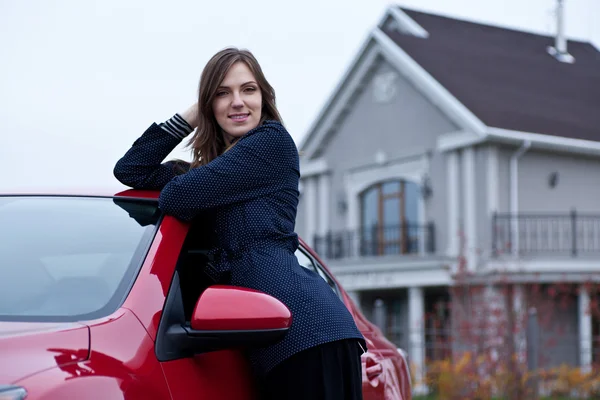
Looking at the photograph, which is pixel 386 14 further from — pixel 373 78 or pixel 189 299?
pixel 189 299

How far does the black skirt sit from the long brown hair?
0.84 meters

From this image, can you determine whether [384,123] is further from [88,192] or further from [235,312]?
[235,312]

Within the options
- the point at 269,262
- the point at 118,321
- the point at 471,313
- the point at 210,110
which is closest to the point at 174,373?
the point at 118,321

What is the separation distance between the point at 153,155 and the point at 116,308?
0.89m

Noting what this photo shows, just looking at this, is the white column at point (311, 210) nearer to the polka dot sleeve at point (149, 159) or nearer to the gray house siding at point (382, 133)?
the gray house siding at point (382, 133)

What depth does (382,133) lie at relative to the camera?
21.0m

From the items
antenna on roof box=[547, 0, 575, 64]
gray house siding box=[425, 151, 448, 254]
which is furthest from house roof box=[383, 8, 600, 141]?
gray house siding box=[425, 151, 448, 254]

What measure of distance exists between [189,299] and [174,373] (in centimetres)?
55

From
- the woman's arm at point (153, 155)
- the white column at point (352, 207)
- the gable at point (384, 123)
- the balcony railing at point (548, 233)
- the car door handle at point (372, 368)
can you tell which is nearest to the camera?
the woman's arm at point (153, 155)

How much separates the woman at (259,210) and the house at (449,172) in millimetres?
12405

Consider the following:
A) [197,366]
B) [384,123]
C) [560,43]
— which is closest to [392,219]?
[384,123]

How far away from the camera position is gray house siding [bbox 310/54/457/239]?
64.4 feet

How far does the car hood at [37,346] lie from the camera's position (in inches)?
86.3

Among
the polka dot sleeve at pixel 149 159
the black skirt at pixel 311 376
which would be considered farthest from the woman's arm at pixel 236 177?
the black skirt at pixel 311 376
